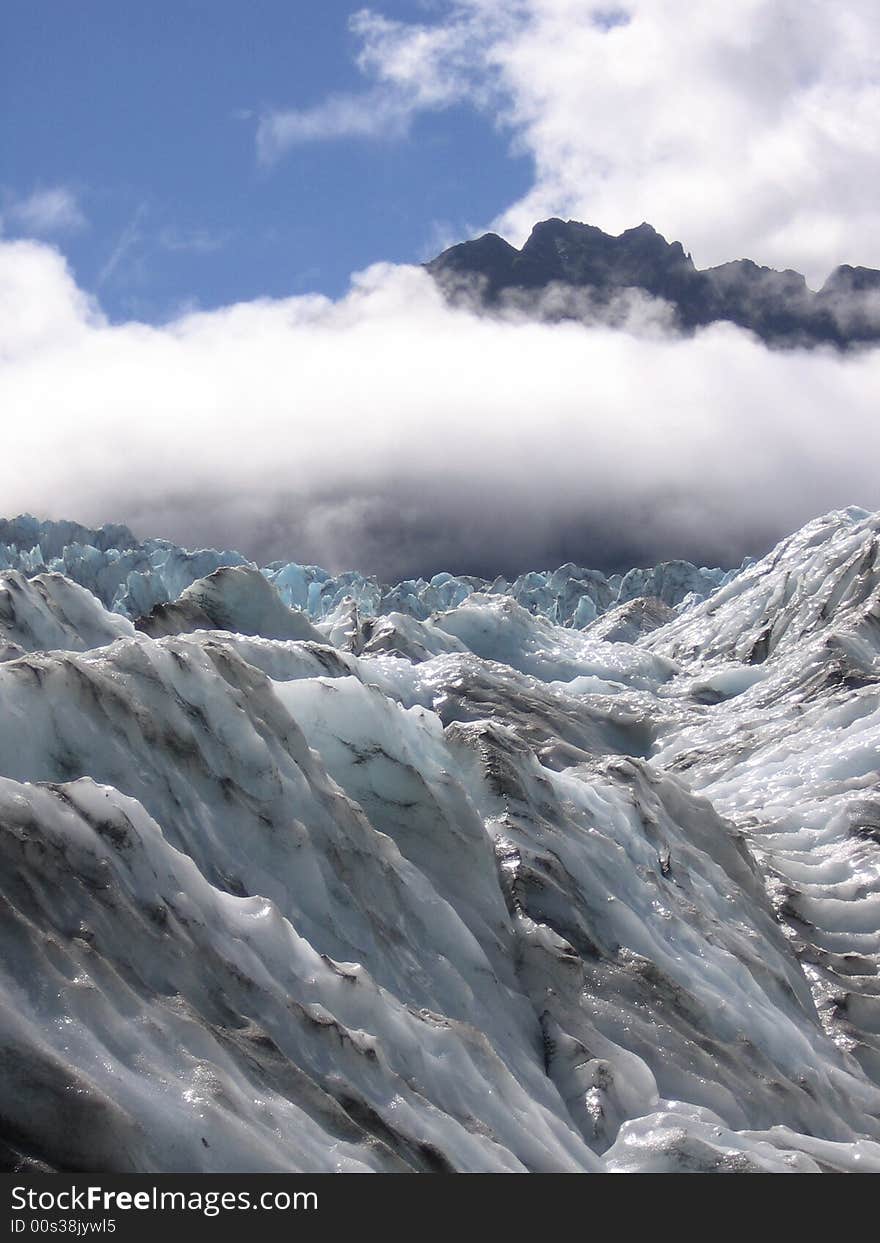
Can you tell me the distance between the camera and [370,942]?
455 inches

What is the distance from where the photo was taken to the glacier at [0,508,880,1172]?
25.2 ft

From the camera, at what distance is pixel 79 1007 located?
24.3 feet

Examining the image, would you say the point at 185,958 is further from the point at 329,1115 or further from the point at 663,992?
the point at 663,992

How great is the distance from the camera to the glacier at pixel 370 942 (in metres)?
7.67

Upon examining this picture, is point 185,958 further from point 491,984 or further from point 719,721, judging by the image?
point 719,721

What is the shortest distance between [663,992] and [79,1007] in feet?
27.8

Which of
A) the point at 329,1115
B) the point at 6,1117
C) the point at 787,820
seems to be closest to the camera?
the point at 6,1117

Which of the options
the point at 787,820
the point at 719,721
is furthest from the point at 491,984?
the point at 719,721

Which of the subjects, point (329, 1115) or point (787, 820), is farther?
point (787, 820)

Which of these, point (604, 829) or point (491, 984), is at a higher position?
point (604, 829)

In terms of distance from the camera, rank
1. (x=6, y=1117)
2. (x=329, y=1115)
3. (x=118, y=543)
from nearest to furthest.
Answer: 1. (x=6, y=1117)
2. (x=329, y=1115)
3. (x=118, y=543)

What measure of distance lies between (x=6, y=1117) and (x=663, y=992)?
9.16 meters

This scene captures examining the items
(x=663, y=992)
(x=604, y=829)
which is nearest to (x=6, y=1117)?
(x=663, y=992)

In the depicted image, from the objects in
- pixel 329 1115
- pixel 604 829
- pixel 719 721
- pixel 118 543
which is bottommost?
pixel 329 1115
